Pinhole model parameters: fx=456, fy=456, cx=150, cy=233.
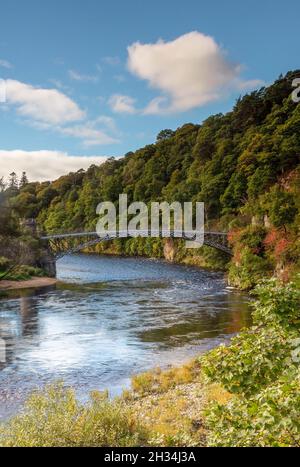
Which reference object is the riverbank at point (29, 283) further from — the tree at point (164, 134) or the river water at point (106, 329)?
the tree at point (164, 134)

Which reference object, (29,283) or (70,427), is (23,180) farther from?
(70,427)

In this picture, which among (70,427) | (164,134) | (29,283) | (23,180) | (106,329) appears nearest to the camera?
(70,427)

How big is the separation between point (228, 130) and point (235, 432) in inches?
3295

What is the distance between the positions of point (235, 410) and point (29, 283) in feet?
146

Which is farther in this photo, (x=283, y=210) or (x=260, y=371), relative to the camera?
(x=283, y=210)

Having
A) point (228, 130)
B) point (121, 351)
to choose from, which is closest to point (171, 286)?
point (121, 351)

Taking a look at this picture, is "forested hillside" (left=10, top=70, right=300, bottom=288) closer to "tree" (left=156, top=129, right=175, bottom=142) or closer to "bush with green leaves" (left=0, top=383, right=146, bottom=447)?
"tree" (left=156, top=129, right=175, bottom=142)

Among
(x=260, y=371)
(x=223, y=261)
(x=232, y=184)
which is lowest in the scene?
(x=223, y=261)

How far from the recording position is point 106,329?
28.6m

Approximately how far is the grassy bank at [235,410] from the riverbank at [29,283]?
114ft

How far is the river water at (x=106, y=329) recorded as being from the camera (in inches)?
781

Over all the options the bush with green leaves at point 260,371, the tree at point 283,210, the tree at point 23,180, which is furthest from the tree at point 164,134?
the bush with green leaves at point 260,371

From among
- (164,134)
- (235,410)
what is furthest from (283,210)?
(164,134)

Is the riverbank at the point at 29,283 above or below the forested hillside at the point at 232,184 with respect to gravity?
below
